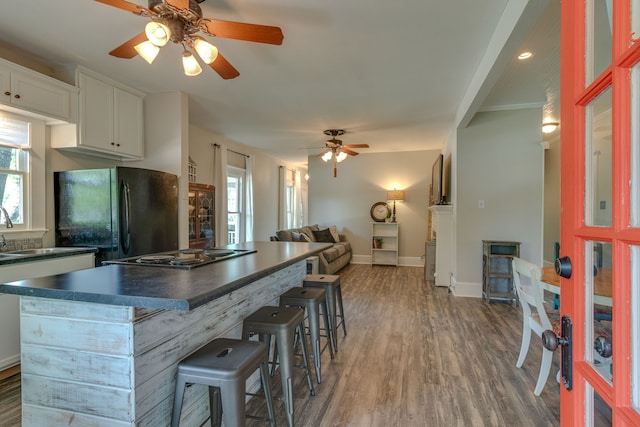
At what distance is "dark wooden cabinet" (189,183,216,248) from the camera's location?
14.4 ft

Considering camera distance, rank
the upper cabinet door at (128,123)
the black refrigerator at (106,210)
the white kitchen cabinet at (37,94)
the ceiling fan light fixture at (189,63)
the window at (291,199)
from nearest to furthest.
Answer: the ceiling fan light fixture at (189,63), the white kitchen cabinet at (37,94), the black refrigerator at (106,210), the upper cabinet door at (128,123), the window at (291,199)

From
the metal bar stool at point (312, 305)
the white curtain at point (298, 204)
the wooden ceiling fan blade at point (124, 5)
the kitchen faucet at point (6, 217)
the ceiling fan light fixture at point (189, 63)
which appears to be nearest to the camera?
the wooden ceiling fan blade at point (124, 5)

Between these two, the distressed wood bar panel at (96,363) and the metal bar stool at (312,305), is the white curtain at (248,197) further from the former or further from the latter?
the distressed wood bar panel at (96,363)

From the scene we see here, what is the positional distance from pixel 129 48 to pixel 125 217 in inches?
Result: 64.0

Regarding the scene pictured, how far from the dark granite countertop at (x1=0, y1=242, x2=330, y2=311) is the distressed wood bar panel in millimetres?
89

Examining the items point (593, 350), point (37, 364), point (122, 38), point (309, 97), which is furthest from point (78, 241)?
point (593, 350)

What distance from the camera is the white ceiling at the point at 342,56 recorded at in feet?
7.29

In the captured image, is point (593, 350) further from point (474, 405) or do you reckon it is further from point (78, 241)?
point (78, 241)

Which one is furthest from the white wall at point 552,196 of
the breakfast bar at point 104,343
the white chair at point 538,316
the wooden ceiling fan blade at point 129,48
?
the wooden ceiling fan blade at point 129,48

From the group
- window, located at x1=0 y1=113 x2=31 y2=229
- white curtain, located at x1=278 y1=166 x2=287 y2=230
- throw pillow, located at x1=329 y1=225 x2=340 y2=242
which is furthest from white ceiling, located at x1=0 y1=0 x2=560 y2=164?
white curtain, located at x1=278 y1=166 x2=287 y2=230

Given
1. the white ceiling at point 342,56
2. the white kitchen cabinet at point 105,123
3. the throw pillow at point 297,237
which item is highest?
the white ceiling at point 342,56

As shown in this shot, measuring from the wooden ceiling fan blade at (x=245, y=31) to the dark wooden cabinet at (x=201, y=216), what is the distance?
2815 mm

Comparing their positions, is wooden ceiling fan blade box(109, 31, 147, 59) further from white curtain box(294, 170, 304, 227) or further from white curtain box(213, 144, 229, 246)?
white curtain box(294, 170, 304, 227)

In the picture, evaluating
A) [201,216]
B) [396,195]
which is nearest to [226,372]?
[201,216]
